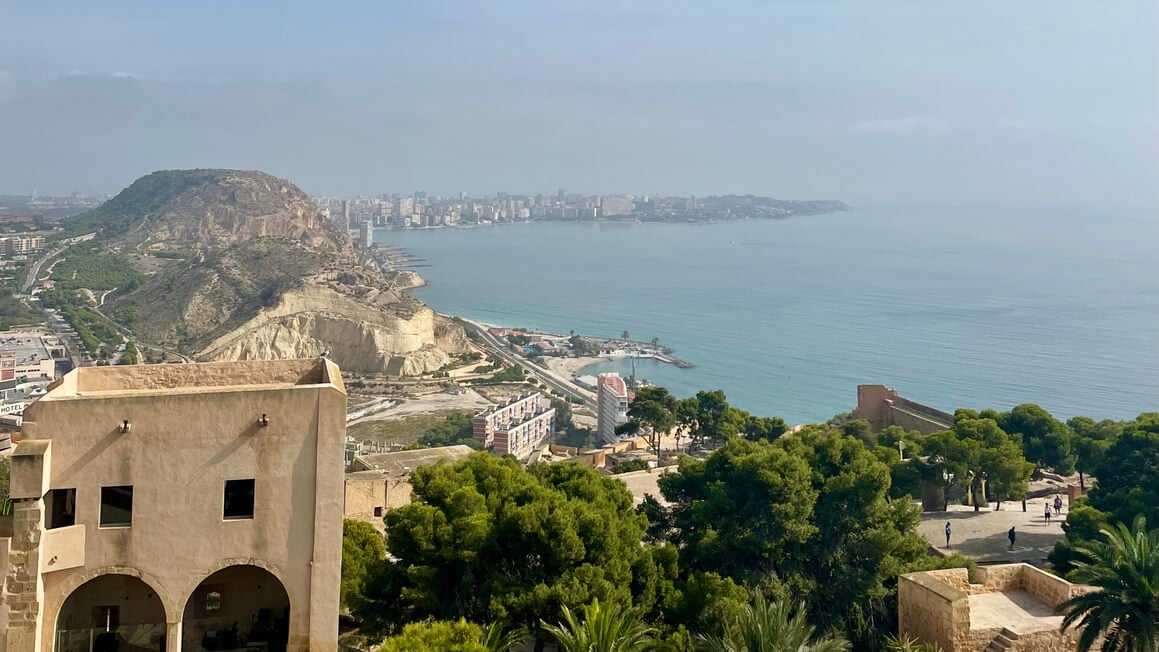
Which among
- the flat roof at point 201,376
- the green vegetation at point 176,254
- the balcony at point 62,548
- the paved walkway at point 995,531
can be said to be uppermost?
the flat roof at point 201,376

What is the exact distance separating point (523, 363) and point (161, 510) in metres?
77.4

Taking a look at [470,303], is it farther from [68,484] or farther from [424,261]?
[68,484]

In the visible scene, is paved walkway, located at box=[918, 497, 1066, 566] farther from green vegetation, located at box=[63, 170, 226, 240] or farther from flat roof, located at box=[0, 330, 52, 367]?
green vegetation, located at box=[63, 170, 226, 240]

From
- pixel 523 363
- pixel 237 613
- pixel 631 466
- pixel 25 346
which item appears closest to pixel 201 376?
pixel 237 613

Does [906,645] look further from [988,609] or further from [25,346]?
[25,346]

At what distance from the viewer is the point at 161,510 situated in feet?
27.5

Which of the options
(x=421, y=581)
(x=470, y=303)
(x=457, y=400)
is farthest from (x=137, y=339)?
(x=421, y=581)

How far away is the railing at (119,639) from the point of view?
8.87m

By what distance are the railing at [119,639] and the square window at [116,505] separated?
1200 mm

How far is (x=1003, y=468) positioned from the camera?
18812 mm

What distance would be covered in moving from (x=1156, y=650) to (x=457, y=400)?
2345 inches

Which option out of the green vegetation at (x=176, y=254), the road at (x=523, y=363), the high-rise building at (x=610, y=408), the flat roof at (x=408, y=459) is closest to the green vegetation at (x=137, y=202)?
the green vegetation at (x=176, y=254)

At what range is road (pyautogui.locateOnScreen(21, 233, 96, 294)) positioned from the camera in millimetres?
95875

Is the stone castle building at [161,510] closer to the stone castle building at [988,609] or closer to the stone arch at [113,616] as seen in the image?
the stone arch at [113,616]
